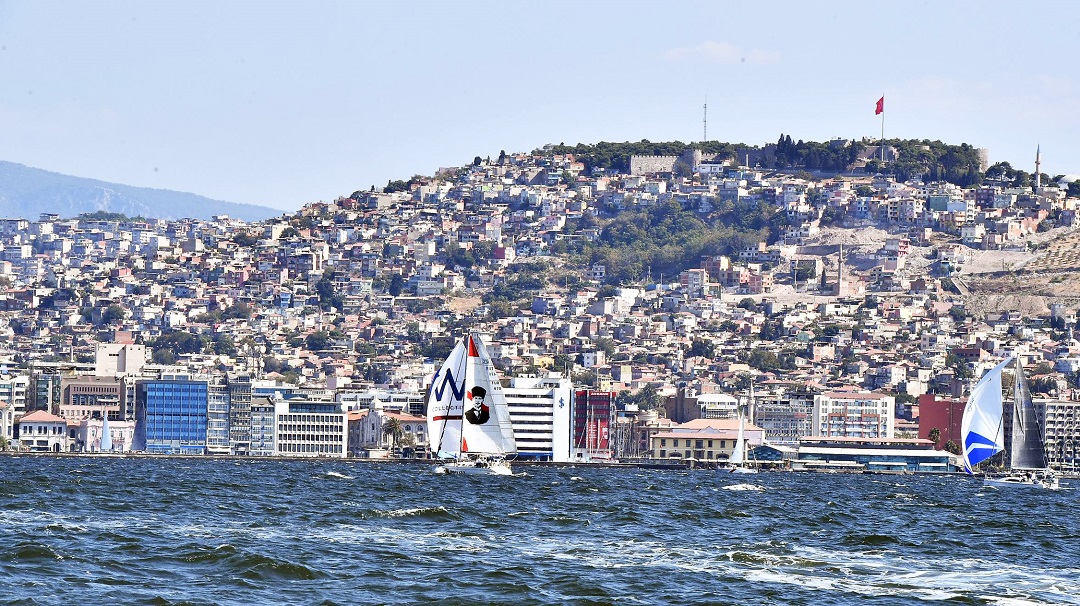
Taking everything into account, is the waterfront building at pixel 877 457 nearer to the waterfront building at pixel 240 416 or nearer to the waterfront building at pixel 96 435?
the waterfront building at pixel 240 416

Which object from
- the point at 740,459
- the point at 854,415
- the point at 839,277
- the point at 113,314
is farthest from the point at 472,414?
the point at 839,277

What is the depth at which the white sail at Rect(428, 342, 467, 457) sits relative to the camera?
75.7m

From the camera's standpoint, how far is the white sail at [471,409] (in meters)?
75.0

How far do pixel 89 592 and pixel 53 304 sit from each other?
171 metres

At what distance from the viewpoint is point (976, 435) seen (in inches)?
3290

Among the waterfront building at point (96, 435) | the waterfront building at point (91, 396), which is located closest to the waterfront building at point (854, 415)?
the waterfront building at point (96, 435)

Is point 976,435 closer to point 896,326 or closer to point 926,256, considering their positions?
point 896,326

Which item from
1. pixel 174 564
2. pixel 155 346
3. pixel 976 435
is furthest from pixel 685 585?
pixel 155 346

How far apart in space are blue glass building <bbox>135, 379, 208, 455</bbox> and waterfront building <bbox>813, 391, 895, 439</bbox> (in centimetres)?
3672

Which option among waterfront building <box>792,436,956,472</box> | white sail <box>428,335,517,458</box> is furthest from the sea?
waterfront building <box>792,436,956,472</box>

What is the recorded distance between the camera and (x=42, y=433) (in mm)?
120562

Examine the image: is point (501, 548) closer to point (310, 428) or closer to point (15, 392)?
point (310, 428)

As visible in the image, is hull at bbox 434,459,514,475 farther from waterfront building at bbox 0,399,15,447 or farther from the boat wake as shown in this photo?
waterfront building at bbox 0,399,15,447

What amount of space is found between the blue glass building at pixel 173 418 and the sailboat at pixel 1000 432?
47104mm
